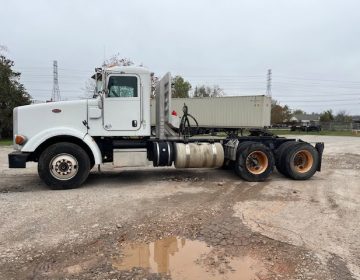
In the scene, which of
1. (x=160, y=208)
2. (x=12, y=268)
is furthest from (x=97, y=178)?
(x=12, y=268)

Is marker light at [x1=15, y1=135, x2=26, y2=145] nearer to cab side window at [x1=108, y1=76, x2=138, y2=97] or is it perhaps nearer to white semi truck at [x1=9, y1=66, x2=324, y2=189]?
white semi truck at [x1=9, y1=66, x2=324, y2=189]

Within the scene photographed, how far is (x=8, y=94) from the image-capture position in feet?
128

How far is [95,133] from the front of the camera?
389 inches

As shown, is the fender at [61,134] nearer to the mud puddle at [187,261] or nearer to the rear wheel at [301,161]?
the mud puddle at [187,261]

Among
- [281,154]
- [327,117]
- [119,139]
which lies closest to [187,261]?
[119,139]

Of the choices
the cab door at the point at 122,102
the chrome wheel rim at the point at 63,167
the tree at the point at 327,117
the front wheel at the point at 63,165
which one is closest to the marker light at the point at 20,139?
the front wheel at the point at 63,165

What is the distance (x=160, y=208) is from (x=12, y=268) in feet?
11.0

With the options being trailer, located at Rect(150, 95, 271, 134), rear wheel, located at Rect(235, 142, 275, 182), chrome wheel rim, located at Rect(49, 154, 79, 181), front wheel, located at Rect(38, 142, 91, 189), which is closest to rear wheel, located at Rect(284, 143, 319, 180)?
rear wheel, located at Rect(235, 142, 275, 182)

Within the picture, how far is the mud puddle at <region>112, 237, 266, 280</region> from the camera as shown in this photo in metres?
4.77

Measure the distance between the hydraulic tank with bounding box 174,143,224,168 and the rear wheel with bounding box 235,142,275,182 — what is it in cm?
55

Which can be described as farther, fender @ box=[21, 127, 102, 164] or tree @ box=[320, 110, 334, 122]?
tree @ box=[320, 110, 334, 122]

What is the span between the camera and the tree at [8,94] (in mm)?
38487

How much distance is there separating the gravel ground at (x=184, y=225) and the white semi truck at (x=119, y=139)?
1.70ft

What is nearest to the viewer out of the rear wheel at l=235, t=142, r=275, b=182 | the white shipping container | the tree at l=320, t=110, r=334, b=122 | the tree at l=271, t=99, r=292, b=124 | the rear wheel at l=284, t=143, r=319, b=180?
the rear wheel at l=235, t=142, r=275, b=182
